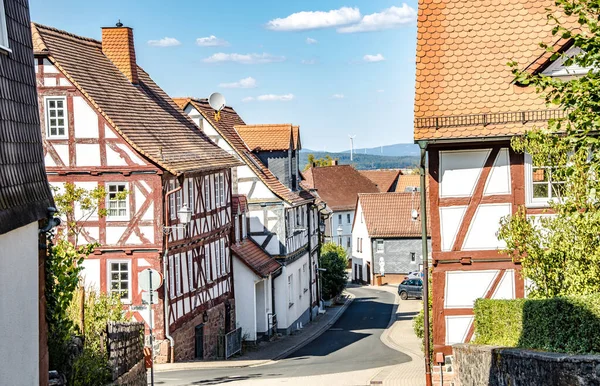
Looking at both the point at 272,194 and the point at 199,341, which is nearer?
the point at 199,341

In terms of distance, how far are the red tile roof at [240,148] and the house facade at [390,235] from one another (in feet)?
85.5

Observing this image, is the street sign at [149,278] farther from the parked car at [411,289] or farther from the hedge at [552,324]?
the parked car at [411,289]

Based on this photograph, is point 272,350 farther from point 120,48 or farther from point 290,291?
point 120,48

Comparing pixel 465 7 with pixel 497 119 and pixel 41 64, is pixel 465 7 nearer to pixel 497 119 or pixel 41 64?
pixel 497 119

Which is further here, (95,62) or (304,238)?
(304,238)

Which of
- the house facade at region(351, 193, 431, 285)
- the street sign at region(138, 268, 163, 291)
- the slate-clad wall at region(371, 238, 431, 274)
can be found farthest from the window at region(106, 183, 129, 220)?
the slate-clad wall at region(371, 238, 431, 274)

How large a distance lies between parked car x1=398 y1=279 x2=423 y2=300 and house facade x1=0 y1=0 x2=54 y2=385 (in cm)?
4593

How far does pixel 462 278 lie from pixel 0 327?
12.1m

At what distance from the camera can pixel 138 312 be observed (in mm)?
29109

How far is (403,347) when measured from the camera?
3575 centimetres

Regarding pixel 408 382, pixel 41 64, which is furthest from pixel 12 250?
pixel 41 64

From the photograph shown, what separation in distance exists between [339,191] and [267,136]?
56031mm

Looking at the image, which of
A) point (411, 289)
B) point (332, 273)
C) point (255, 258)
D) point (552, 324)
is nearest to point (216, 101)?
point (255, 258)

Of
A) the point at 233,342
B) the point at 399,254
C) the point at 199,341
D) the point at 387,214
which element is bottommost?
the point at 233,342
